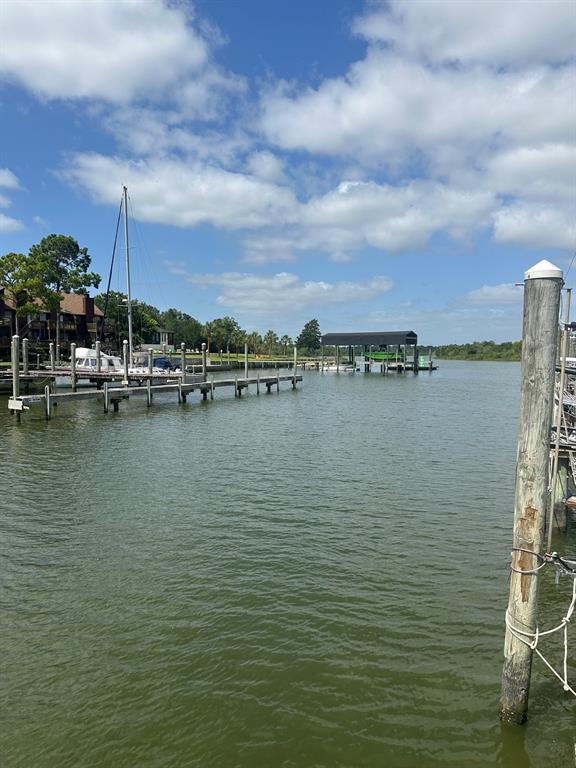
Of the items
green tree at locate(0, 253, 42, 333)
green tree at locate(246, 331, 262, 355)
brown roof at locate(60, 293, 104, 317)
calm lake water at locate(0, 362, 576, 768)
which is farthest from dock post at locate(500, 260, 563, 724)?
green tree at locate(246, 331, 262, 355)

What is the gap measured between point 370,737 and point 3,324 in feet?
247

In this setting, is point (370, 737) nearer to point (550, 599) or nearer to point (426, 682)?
point (426, 682)

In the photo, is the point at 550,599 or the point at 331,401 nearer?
the point at 550,599

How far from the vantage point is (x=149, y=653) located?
24.2ft

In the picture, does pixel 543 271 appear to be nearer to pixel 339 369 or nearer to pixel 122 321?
pixel 339 369

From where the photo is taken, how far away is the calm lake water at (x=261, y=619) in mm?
5805

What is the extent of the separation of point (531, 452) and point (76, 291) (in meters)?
78.9

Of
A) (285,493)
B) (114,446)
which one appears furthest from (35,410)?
(285,493)

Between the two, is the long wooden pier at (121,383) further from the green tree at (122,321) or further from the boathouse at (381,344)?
the boathouse at (381,344)

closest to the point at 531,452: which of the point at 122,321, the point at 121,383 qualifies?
the point at 121,383

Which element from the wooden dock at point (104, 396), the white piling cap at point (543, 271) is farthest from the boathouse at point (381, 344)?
the white piling cap at point (543, 271)

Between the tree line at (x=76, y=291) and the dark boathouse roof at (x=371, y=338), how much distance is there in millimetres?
30450

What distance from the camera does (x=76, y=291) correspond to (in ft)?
248

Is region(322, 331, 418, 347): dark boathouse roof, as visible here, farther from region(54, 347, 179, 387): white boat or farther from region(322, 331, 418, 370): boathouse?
region(54, 347, 179, 387): white boat
